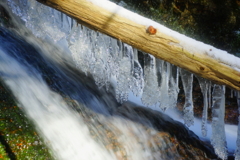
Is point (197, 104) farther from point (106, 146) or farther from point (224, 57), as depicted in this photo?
point (224, 57)

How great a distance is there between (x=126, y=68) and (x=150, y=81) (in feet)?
1.15

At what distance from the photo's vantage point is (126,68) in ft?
8.43

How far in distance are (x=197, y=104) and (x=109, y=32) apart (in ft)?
19.1

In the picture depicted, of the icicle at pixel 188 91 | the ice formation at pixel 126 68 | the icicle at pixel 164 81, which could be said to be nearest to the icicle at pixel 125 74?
the ice formation at pixel 126 68

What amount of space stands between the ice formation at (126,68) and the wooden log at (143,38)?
135mm

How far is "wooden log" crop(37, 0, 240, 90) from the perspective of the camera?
182cm

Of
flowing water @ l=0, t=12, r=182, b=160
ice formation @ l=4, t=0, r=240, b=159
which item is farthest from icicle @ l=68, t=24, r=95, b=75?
flowing water @ l=0, t=12, r=182, b=160

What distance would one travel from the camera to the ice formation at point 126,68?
2402mm

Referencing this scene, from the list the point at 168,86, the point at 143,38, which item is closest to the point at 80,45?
the point at 143,38

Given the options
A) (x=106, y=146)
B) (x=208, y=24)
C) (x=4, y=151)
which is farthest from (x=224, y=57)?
(x=208, y=24)

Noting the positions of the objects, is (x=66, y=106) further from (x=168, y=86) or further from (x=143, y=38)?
(x=143, y=38)

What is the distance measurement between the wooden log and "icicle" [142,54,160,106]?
387 millimetres

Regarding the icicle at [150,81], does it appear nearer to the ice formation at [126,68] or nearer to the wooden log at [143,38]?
the ice formation at [126,68]

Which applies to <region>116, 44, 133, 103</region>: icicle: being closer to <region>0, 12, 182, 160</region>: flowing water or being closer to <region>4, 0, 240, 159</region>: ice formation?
<region>4, 0, 240, 159</region>: ice formation
